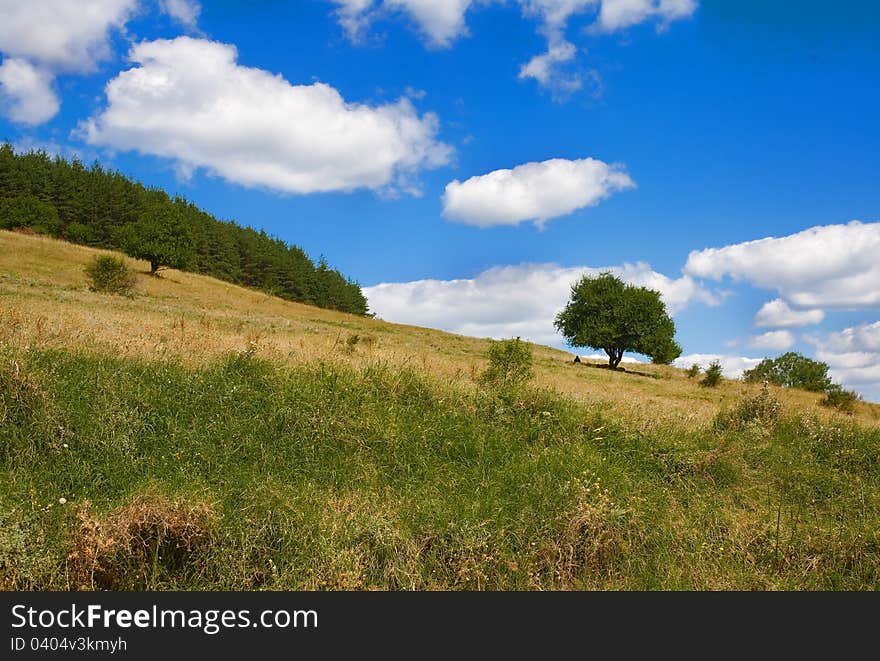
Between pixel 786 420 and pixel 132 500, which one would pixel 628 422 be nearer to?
pixel 786 420

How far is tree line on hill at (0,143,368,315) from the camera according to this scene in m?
67.9

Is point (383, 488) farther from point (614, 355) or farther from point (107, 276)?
point (614, 355)

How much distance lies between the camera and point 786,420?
1158cm

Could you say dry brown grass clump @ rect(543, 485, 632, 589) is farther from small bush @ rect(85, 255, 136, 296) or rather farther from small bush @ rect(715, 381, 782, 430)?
small bush @ rect(85, 255, 136, 296)

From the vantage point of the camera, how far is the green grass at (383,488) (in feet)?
19.4

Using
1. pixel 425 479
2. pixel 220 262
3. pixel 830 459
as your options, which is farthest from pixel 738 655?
pixel 220 262

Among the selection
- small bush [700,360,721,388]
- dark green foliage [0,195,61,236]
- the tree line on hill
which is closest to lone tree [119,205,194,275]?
the tree line on hill

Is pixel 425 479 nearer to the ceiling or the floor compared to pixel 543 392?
nearer to the floor

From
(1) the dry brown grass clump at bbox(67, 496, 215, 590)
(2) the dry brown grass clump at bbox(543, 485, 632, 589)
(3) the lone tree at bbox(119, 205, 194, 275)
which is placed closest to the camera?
(1) the dry brown grass clump at bbox(67, 496, 215, 590)

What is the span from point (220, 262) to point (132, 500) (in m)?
102

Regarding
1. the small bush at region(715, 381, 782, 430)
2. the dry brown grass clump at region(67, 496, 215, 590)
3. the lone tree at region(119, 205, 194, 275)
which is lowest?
the dry brown grass clump at region(67, 496, 215, 590)

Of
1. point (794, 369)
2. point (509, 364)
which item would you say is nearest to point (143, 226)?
point (509, 364)

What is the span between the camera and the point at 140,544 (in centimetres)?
584

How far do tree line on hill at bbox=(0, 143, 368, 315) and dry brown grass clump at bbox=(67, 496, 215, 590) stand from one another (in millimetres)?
66172
